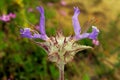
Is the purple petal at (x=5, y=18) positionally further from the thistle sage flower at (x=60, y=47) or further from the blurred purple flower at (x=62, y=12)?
the thistle sage flower at (x=60, y=47)

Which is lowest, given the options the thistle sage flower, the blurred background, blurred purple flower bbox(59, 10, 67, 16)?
the thistle sage flower

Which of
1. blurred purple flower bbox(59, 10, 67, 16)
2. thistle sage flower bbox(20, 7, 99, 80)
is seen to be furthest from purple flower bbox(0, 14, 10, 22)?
thistle sage flower bbox(20, 7, 99, 80)

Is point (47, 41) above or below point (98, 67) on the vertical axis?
A: below

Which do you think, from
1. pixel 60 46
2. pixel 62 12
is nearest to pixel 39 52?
pixel 62 12

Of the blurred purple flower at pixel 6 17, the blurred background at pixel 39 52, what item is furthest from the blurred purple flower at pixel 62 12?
the blurred purple flower at pixel 6 17

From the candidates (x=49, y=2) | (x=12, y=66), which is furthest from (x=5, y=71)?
(x=49, y=2)

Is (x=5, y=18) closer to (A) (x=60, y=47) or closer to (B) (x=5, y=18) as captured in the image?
(B) (x=5, y=18)

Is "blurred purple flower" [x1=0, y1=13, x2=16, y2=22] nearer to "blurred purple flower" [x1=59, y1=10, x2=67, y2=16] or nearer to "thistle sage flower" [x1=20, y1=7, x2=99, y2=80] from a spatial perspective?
"blurred purple flower" [x1=59, y1=10, x2=67, y2=16]

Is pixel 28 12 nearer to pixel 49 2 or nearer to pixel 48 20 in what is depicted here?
pixel 48 20
